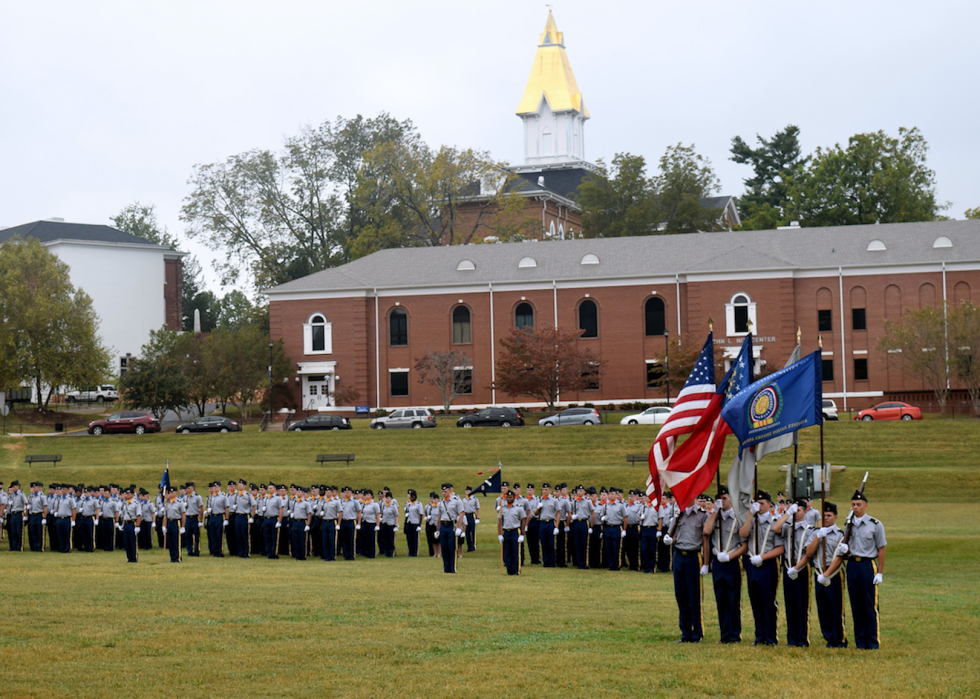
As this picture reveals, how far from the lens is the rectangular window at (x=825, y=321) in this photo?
199 feet

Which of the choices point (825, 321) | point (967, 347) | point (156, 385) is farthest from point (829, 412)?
point (156, 385)

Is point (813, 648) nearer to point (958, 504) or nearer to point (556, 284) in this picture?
point (958, 504)

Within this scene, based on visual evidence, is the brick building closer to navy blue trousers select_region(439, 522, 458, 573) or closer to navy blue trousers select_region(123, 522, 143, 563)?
navy blue trousers select_region(439, 522, 458, 573)

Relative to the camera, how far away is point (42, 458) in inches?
1748

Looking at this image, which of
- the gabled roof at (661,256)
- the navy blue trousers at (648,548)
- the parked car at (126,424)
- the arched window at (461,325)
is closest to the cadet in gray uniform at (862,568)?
the navy blue trousers at (648,548)

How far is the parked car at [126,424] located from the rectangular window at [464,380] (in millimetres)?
17448

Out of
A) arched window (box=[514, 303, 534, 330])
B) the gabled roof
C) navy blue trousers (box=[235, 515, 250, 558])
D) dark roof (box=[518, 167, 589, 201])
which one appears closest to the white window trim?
the gabled roof

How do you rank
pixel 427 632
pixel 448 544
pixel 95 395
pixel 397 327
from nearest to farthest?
pixel 427 632 → pixel 448 544 → pixel 397 327 → pixel 95 395

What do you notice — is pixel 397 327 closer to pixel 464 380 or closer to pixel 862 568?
pixel 464 380

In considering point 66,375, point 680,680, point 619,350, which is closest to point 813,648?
point 680,680

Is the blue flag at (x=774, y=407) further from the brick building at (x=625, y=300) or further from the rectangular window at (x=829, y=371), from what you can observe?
the rectangular window at (x=829, y=371)

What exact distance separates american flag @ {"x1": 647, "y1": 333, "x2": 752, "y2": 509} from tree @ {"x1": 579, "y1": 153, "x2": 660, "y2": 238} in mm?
67733

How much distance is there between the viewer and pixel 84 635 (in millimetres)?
12305

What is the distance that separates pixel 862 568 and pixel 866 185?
73.9 meters
